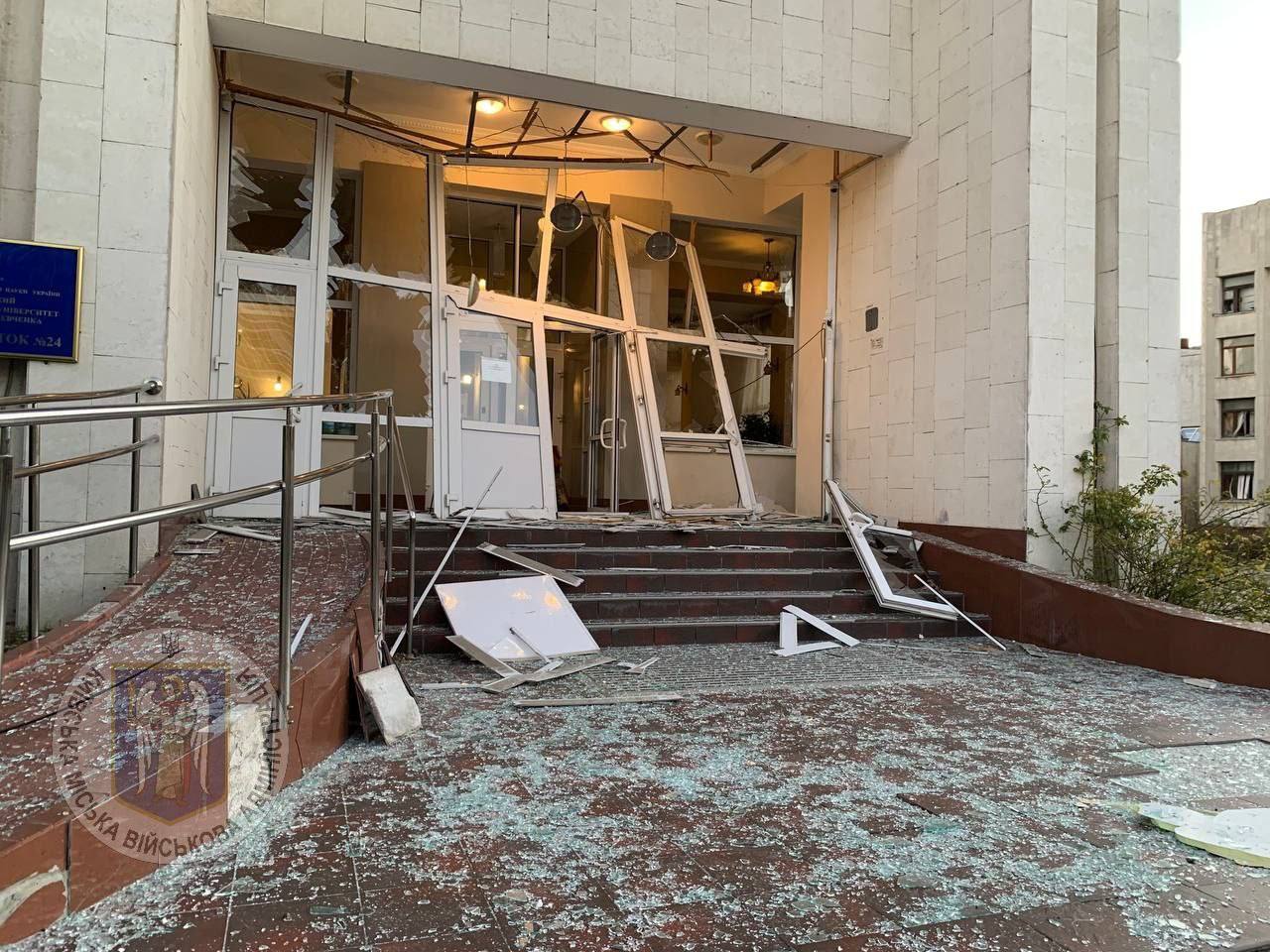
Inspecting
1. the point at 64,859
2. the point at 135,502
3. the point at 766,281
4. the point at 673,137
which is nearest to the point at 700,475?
the point at 766,281

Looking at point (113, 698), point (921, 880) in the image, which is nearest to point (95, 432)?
point (113, 698)

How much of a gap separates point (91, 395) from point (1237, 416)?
3541 cm

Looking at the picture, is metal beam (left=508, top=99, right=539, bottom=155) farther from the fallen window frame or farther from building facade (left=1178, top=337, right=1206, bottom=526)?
building facade (left=1178, top=337, right=1206, bottom=526)

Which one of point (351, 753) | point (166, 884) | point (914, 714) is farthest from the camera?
point (914, 714)

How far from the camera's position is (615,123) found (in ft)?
25.2

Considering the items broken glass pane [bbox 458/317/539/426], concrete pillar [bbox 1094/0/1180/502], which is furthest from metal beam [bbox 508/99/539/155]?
concrete pillar [bbox 1094/0/1180/502]

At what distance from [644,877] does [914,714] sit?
81.5 inches

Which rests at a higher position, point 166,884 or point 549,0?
point 549,0

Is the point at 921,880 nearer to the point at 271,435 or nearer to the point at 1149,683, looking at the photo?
the point at 1149,683

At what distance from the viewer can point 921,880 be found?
2.08m

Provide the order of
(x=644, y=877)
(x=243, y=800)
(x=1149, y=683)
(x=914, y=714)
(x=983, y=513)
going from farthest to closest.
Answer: (x=983, y=513), (x=1149, y=683), (x=914, y=714), (x=243, y=800), (x=644, y=877)

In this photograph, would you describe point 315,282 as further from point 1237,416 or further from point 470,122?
point 1237,416

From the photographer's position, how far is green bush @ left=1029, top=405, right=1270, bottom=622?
5422 mm

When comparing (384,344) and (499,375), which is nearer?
(384,344)
